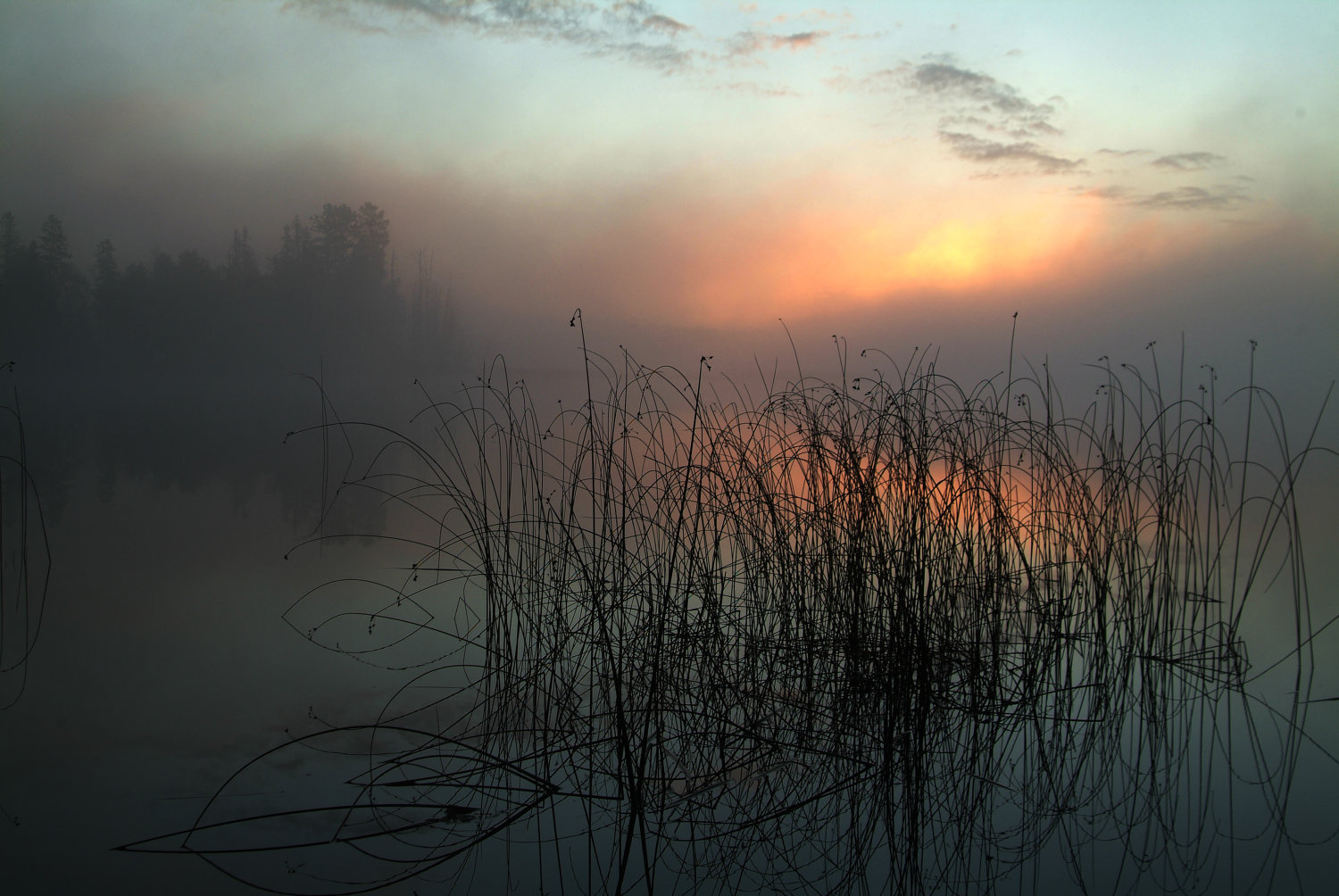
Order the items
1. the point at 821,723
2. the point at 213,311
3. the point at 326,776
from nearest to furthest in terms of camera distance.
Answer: the point at 326,776 → the point at 821,723 → the point at 213,311

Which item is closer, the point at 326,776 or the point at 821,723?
the point at 326,776

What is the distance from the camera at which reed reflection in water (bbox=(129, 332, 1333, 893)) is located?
1711 millimetres

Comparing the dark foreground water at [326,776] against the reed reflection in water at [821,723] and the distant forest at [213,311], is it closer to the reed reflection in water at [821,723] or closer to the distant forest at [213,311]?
the reed reflection in water at [821,723]

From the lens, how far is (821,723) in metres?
2.37

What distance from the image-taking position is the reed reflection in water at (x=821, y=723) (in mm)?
1711

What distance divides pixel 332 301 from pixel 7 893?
25.1 m

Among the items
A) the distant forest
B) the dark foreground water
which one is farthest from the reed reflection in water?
the distant forest

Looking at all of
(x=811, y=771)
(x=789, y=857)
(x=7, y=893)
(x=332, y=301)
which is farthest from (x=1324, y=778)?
(x=332, y=301)

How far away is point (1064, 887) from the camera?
1.66 m

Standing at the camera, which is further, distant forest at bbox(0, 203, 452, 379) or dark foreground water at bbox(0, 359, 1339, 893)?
distant forest at bbox(0, 203, 452, 379)

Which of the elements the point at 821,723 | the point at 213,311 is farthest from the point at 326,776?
the point at 213,311

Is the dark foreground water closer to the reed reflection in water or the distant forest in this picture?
the reed reflection in water

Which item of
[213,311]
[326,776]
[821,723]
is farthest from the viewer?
[213,311]

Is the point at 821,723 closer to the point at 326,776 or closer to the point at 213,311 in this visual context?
the point at 326,776
